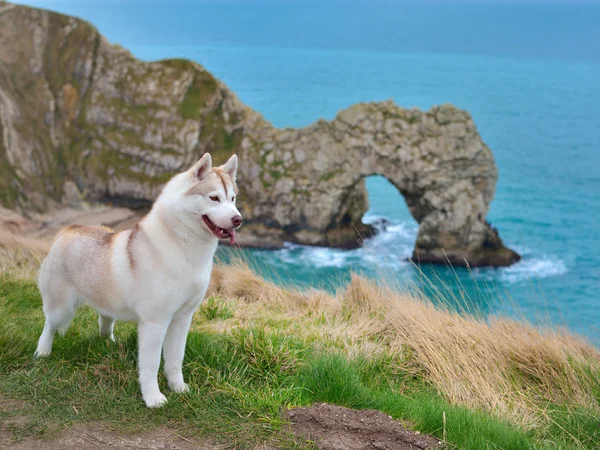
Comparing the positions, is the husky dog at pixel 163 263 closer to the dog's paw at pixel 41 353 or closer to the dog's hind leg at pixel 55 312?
the dog's hind leg at pixel 55 312

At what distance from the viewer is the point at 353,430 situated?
18.2 ft

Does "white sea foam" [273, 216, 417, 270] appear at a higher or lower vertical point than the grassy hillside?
Result: lower

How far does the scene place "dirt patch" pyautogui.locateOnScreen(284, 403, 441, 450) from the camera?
541cm

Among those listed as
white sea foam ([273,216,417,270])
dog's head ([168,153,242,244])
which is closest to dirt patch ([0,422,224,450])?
dog's head ([168,153,242,244])

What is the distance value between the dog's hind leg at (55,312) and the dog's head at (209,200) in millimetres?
1744

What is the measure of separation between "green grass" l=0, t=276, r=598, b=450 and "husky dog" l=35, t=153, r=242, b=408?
1.12 ft

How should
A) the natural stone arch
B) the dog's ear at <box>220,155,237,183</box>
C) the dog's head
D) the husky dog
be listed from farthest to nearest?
the natural stone arch
the dog's ear at <box>220,155,237,183</box>
the husky dog
the dog's head

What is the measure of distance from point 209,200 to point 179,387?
76.8 inches

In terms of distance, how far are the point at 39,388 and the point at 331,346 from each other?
328 cm

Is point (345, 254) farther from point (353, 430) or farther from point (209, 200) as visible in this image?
point (209, 200)

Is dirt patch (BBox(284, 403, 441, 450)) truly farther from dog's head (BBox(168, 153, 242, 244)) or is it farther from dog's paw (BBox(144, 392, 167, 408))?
dog's head (BBox(168, 153, 242, 244))

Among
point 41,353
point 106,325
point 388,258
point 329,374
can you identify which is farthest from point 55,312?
point 388,258

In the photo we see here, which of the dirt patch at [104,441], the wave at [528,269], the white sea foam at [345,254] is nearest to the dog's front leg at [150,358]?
the dirt patch at [104,441]

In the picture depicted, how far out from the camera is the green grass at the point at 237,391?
5.69m
